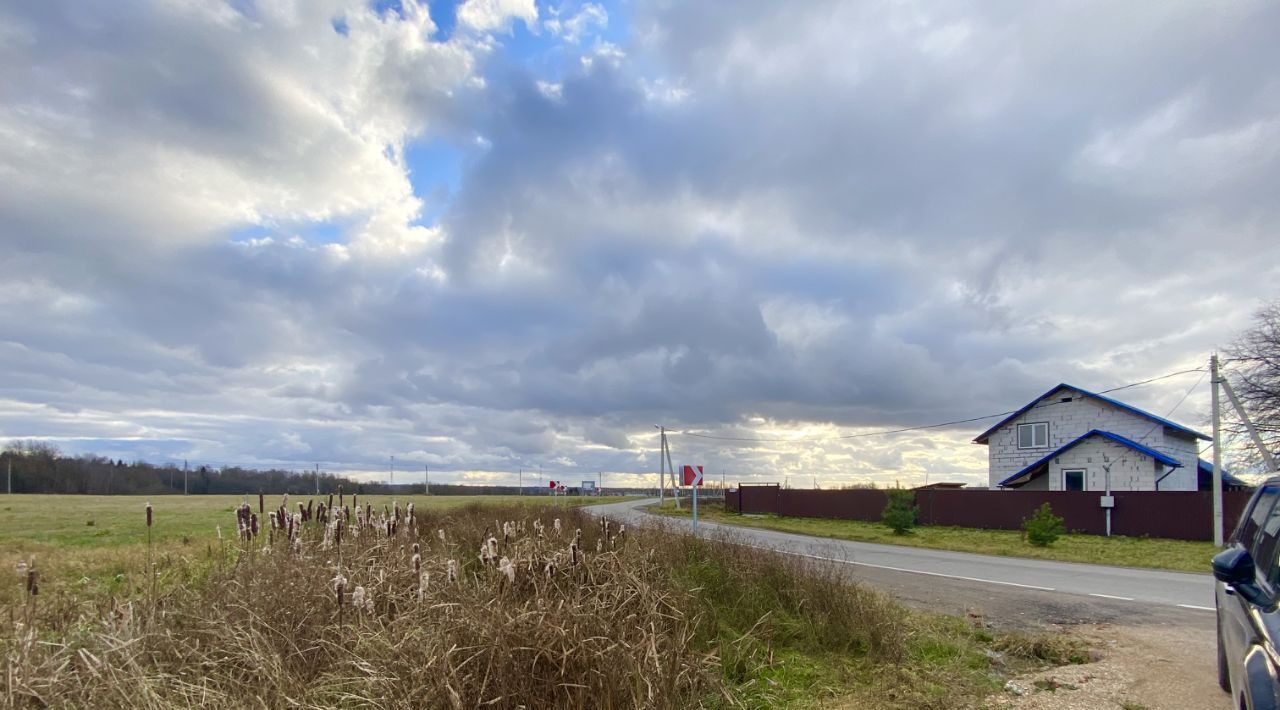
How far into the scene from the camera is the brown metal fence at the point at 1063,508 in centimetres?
2480

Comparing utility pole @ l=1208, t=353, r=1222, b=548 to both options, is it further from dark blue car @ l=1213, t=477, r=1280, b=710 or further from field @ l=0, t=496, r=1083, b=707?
dark blue car @ l=1213, t=477, r=1280, b=710

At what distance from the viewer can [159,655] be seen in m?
4.86

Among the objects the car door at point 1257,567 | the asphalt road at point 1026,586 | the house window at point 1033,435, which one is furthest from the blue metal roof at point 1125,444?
the car door at point 1257,567

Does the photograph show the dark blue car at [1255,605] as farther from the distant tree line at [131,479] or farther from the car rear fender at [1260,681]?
the distant tree line at [131,479]

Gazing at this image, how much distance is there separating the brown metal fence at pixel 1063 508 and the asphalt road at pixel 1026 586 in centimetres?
838

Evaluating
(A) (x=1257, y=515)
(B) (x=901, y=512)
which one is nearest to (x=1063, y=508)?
(B) (x=901, y=512)

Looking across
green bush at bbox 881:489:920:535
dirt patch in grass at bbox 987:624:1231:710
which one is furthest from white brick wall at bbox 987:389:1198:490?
dirt patch in grass at bbox 987:624:1231:710

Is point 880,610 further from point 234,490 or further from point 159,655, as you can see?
point 234,490

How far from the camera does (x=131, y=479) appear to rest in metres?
83.6

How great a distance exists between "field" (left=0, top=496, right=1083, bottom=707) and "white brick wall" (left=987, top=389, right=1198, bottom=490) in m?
29.4

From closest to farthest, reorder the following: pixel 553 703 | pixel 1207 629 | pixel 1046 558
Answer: pixel 553 703 < pixel 1207 629 < pixel 1046 558

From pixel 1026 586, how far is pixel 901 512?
Result: 49.2 ft

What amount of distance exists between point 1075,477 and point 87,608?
122 feet

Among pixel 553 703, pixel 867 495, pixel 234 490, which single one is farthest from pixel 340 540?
pixel 234 490
